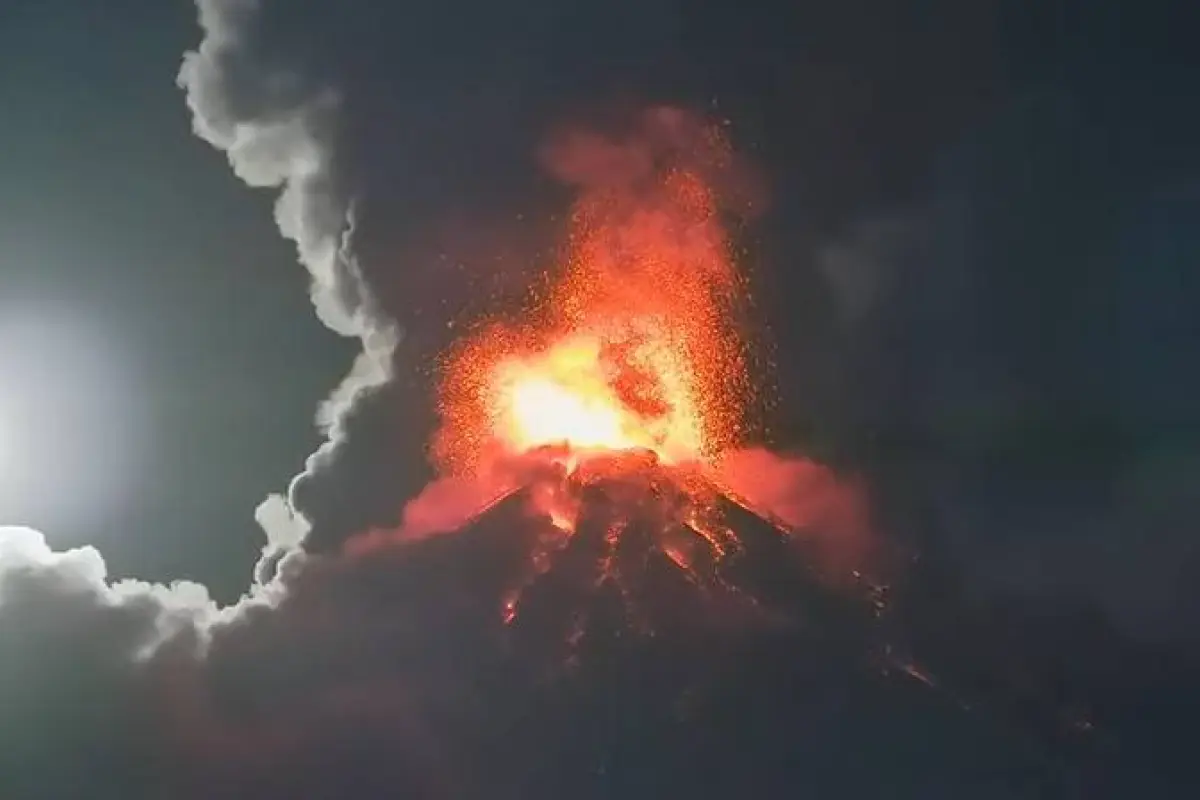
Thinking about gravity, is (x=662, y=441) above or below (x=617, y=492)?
below

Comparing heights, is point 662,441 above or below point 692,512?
below

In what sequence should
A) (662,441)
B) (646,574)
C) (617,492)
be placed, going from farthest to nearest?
1. (646,574)
2. (617,492)
3. (662,441)

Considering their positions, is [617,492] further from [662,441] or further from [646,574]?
[662,441]

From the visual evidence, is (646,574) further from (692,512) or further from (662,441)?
(662,441)

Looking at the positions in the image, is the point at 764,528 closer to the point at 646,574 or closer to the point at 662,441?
the point at 646,574

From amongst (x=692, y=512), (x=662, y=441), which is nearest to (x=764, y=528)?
(x=692, y=512)

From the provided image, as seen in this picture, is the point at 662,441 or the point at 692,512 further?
the point at 692,512

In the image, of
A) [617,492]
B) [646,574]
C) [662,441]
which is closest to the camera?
[662,441]

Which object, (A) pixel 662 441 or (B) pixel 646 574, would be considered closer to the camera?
(A) pixel 662 441

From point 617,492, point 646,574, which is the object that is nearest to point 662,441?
point 617,492
